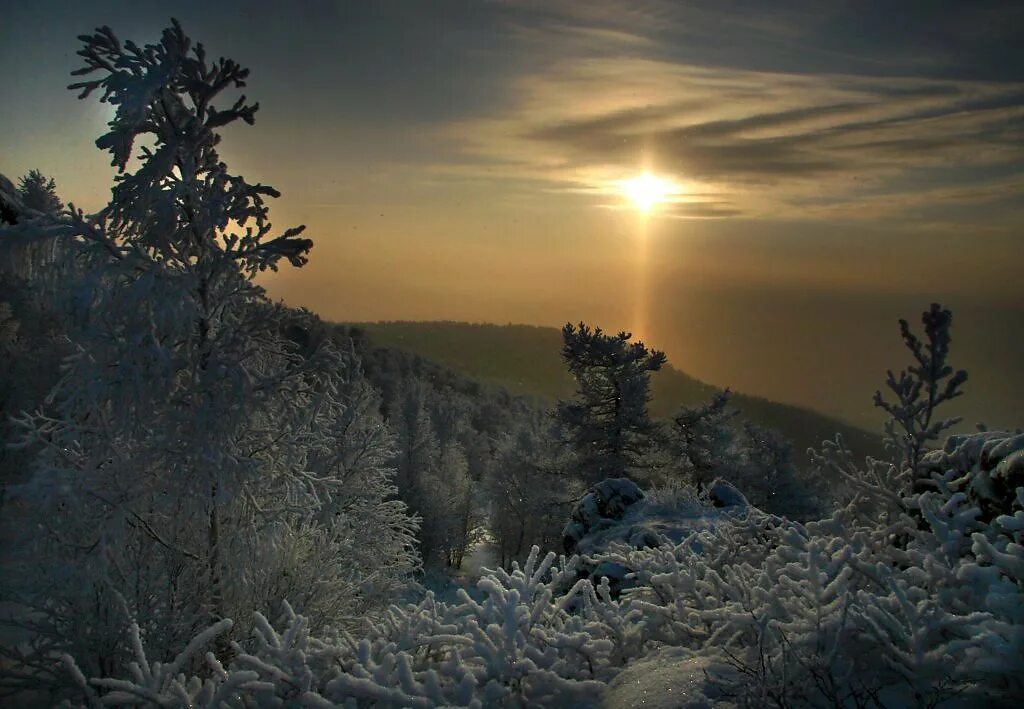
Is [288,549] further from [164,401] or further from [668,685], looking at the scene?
[668,685]

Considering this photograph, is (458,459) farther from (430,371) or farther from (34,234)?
(430,371)

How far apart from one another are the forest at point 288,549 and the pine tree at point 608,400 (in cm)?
1212

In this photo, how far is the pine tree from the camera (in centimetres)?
2544

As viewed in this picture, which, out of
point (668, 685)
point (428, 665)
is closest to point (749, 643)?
point (668, 685)

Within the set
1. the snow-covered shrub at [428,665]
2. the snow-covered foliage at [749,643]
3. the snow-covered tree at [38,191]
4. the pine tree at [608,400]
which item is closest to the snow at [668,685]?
the snow-covered foliage at [749,643]

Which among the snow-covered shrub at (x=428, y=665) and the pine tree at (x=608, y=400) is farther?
the pine tree at (x=608, y=400)

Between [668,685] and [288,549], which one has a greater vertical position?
[668,685]

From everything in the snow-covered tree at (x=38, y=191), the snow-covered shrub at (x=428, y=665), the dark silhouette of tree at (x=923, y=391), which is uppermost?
the snow-covered tree at (x=38, y=191)

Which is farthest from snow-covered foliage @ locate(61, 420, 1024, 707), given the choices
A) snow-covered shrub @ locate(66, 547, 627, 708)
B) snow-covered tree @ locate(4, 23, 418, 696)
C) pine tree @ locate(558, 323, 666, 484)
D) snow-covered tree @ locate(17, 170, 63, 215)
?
snow-covered tree @ locate(17, 170, 63, 215)

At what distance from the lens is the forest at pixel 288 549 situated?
3.43 m

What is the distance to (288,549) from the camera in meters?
8.44

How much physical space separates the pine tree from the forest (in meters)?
12.1

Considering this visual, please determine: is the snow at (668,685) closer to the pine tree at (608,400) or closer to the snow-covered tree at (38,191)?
the pine tree at (608,400)

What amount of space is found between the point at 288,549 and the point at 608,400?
62.8 ft
